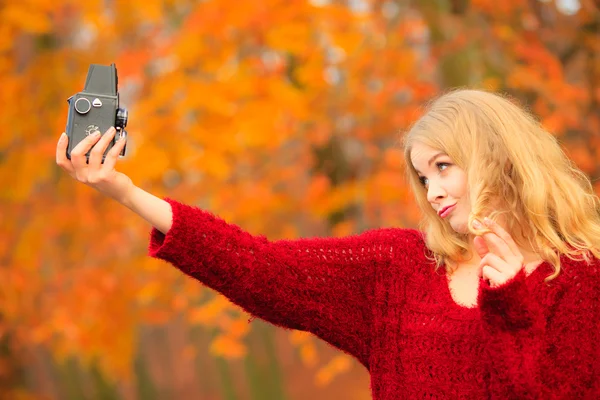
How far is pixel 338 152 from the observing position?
702 cm

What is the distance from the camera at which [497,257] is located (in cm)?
227

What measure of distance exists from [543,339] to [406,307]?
43 cm

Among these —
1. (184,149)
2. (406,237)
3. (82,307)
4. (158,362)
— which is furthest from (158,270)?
(158,362)

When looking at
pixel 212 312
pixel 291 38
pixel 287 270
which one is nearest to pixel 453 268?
pixel 287 270

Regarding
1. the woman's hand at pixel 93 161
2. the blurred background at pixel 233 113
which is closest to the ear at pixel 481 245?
the woman's hand at pixel 93 161

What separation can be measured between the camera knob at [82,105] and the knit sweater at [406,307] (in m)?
0.35

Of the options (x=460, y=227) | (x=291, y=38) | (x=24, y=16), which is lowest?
(x=460, y=227)

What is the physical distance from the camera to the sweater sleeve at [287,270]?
7.45 ft

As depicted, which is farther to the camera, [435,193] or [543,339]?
[435,193]

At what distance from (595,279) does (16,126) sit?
6532 mm

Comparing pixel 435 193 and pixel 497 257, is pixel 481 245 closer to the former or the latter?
pixel 497 257

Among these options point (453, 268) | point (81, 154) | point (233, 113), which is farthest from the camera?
point (233, 113)

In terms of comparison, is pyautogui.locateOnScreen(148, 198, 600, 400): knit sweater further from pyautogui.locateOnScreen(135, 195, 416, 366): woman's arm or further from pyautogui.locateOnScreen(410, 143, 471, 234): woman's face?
pyautogui.locateOnScreen(410, 143, 471, 234): woman's face

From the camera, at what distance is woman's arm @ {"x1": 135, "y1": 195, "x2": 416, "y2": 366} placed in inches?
88.8
